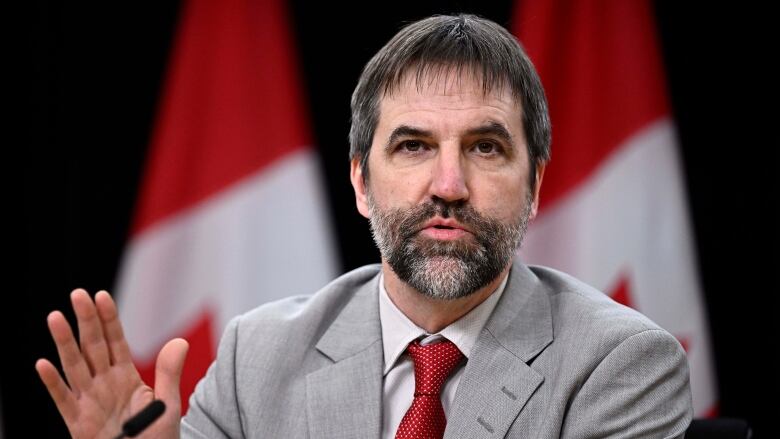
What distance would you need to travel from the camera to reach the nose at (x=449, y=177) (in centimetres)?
210

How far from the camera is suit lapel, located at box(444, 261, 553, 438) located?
6.84ft

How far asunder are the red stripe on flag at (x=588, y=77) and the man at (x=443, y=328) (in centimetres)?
124

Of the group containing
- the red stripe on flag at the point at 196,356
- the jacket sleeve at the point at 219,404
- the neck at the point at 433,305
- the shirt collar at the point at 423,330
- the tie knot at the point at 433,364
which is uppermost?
the neck at the point at 433,305

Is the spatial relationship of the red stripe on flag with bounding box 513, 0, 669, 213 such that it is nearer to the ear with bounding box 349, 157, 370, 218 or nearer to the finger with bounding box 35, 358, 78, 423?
the ear with bounding box 349, 157, 370, 218

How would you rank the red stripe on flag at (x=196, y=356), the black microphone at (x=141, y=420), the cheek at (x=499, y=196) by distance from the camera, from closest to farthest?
1. the black microphone at (x=141, y=420)
2. the cheek at (x=499, y=196)
3. the red stripe on flag at (x=196, y=356)

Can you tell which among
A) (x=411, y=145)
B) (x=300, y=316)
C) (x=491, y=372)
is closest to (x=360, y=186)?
(x=411, y=145)

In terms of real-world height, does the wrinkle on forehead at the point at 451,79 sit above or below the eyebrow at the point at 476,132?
above

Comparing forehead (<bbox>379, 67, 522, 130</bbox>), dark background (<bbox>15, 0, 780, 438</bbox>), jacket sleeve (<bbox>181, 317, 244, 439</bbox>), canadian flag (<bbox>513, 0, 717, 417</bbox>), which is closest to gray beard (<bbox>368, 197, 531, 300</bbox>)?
forehead (<bbox>379, 67, 522, 130</bbox>)

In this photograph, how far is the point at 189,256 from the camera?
12.8 feet

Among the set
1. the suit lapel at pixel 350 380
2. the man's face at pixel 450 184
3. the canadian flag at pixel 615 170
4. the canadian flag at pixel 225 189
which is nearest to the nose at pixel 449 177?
the man's face at pixel 450 184

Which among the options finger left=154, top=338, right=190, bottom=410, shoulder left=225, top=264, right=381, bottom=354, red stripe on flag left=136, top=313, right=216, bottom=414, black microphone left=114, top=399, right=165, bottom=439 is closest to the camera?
black microphone left=114, top=399, right=165, bottom=439

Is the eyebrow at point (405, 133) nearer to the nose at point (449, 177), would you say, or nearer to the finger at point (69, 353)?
the nose at point (449, 177)

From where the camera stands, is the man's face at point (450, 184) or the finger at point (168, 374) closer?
the finger at point (168, 374)

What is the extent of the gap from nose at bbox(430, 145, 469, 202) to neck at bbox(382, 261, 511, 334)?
255mm
